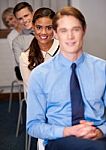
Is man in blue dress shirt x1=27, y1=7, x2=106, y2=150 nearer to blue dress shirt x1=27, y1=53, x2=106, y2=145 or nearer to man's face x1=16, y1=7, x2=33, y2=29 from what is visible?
blue dress shirt x1=27, y1=53, x2=106, y2=145

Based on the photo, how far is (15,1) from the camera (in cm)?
404

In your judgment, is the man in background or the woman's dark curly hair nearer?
the woman's dark curly hair

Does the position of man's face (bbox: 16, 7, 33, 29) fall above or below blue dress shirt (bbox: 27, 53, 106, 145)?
above

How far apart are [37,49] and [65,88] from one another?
2.33ft

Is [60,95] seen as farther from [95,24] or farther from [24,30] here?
[95,24]

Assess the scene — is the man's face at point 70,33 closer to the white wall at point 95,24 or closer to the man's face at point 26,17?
the man's face at point 26,17

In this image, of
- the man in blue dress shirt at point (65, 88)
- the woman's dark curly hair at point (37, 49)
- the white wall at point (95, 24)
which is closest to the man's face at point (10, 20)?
the white wall at point (95, 24)

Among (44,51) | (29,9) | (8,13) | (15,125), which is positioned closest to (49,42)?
(44,51)

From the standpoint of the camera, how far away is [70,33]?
1.49 metres

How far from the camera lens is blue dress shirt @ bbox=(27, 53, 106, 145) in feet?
4.91

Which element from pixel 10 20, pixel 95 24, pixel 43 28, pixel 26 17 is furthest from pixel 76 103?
pixel 10 20

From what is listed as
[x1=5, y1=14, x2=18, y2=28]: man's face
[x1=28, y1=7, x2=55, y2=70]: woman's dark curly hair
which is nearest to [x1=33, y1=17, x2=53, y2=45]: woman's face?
[x1=28, y1=7, x2=55, y2=70]: woman's dark curly hair

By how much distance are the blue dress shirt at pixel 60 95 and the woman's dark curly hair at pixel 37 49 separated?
57cm

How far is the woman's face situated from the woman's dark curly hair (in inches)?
1.0
